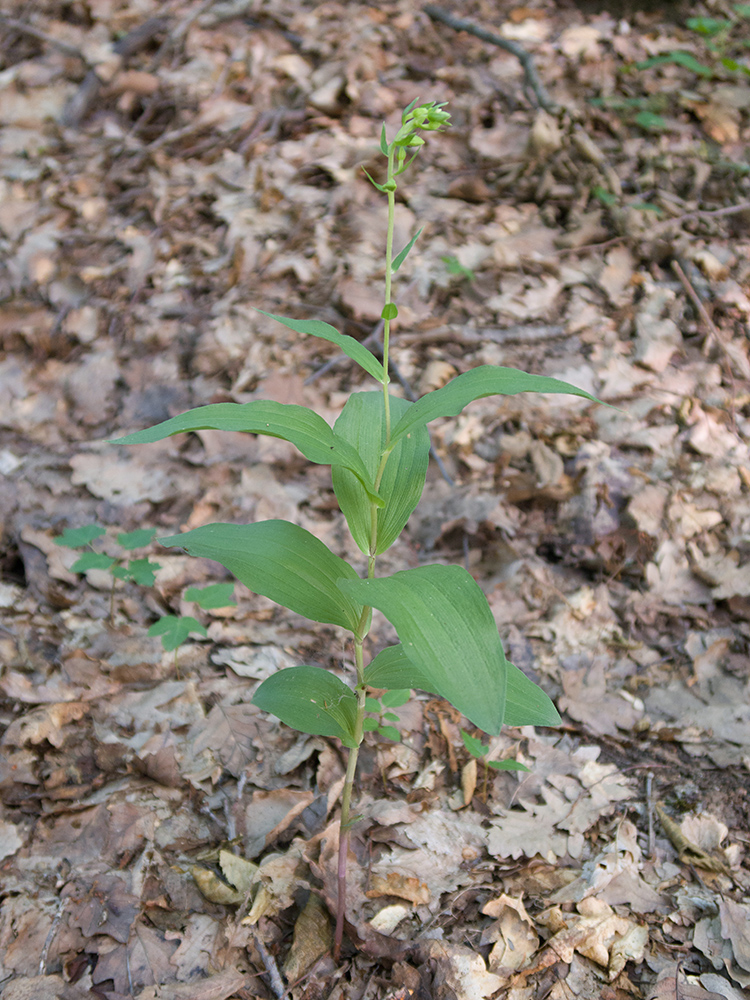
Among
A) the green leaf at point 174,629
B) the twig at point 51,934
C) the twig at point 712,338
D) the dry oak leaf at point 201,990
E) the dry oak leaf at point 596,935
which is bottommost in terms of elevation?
the twig at point 51,934

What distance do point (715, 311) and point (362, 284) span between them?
1.60m

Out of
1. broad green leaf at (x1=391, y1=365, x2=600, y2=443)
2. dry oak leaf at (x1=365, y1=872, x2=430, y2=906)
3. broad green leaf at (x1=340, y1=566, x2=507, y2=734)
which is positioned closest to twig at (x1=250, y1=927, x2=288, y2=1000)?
dry oak leaf at (x1=365, y1=872, x2=430, y2=906)

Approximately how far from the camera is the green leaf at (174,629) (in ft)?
6.07

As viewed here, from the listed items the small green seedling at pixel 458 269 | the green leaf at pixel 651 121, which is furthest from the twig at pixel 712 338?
the green leaf at pixel 651 121

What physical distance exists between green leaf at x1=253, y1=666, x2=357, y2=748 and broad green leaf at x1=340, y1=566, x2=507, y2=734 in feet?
1.29

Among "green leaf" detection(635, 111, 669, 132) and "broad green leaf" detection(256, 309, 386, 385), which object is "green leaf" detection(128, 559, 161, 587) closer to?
"broad green leaf" detection(256, 309, 386, 385)

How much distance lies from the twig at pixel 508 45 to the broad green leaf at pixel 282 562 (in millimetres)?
3513

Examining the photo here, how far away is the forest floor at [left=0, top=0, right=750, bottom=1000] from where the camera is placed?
1.50 m

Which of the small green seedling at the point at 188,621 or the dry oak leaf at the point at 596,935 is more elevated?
the small green seedling at the point at 188,621

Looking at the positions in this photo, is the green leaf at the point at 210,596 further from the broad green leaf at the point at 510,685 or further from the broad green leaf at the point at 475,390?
the broad green leaf at the point at 475,390

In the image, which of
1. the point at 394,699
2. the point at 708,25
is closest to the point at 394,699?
the point at 394,699

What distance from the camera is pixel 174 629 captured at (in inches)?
74.2

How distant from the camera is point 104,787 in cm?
173

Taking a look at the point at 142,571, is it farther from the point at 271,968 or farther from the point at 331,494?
the point at 271,968
